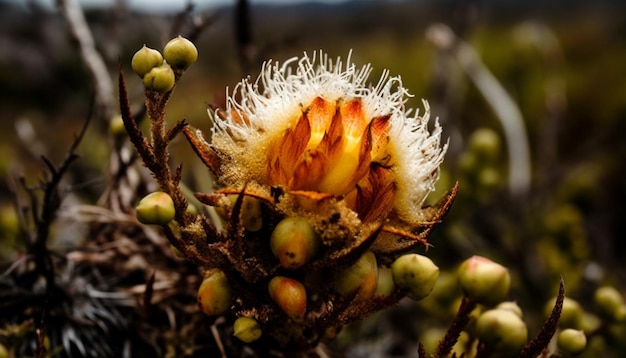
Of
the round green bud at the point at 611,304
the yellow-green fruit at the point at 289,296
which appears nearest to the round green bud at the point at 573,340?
the round green bud at the point at 611,304

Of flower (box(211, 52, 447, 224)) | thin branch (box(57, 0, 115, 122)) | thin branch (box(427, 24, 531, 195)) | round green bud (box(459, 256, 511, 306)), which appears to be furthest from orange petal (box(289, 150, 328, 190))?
thin branch (box(427, 24, 531, 195))

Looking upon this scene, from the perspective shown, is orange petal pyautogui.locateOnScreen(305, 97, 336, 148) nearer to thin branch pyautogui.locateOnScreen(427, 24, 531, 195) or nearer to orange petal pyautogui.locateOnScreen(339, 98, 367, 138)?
orange petal pyautogui.locateOnScreen(339, 98, 367, 138)

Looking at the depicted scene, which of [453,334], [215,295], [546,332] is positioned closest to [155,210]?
[215,295]

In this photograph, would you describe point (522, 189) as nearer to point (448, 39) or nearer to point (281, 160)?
point (448, 39)

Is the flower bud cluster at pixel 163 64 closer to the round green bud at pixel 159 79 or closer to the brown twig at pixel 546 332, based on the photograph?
the round green bud at pixel 159 79

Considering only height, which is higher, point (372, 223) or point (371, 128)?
point (371, 128)

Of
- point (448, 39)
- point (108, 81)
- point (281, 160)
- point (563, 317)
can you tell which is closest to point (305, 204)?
point (281, 160)

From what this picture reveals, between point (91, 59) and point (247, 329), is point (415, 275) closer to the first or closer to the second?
point (247, 329)
